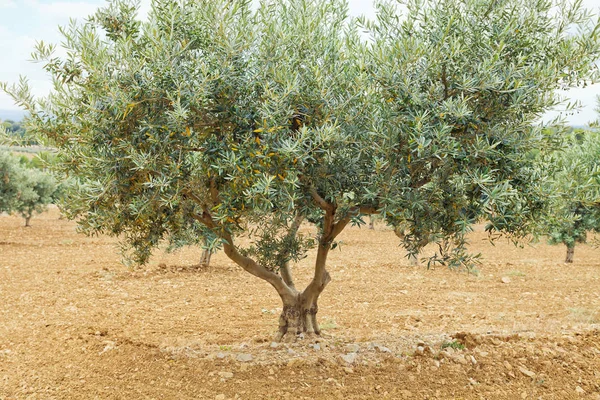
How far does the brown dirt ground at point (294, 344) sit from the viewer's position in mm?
8727

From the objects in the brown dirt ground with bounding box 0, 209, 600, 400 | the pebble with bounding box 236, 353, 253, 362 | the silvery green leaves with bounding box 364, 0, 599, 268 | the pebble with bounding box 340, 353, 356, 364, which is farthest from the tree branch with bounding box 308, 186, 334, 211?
the pebble with bounding box 236, 353, 253, 362

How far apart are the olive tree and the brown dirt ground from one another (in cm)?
291

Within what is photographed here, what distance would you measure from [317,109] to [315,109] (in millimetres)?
28

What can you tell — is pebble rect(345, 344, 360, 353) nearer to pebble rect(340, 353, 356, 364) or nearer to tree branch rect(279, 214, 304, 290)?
pebble rect(340, 353, 356, 364)

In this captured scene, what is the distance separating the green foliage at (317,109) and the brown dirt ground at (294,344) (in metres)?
2.99

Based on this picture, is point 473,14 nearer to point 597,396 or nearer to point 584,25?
point 584,25

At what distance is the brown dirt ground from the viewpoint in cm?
873

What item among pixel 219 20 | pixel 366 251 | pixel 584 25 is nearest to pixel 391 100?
pixel 219 20

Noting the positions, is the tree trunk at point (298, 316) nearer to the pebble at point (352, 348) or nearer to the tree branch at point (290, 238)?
the tree branch at point (290, 238)

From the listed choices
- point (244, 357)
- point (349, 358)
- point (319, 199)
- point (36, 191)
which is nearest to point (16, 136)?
point (319, 199)

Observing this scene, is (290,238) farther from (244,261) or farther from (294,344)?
(294,344)

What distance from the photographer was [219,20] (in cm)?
614

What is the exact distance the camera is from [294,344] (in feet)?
33.3

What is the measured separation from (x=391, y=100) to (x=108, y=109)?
328 cm
